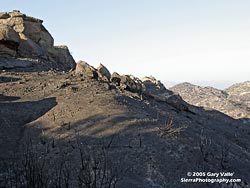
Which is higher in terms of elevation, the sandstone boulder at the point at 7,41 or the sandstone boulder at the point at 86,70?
the sandstone boulder at the point at 7,41

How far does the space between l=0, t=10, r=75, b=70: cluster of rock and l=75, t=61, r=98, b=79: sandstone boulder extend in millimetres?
5776

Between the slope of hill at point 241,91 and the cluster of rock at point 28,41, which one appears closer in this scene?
the cluster of rock at point 28,41

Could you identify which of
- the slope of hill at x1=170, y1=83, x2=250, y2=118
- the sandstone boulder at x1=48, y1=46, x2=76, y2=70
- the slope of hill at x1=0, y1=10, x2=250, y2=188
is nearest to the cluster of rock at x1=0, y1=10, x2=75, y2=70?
the sandstone boulder at x1=48, y1=46, x2=76, y2=70

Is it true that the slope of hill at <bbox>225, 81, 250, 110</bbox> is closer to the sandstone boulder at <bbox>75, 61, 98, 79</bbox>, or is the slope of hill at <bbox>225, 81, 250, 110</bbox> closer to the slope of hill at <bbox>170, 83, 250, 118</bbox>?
the slope of hill at <bbox>170, 83, 250, 118</bbox>

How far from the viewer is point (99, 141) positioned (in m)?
13.6

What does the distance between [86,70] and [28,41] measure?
31.5 ft

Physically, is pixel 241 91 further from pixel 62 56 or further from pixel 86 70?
pixel 86 70

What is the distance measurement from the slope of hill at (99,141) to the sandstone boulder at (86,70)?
2288 millimetres

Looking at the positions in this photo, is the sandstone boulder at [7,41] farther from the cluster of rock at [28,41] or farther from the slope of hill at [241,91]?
the slope of hill at [241,91]

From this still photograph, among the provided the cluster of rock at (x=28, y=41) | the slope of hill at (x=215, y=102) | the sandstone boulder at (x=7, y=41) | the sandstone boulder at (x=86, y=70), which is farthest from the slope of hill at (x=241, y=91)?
the sandstone boulder at (x=86, y=70)

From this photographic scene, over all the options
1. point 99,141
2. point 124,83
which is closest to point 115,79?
point 124,83

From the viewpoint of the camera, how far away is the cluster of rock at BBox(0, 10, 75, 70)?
2612 centimetres

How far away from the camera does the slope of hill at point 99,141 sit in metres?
11.9

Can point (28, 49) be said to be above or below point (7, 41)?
below
